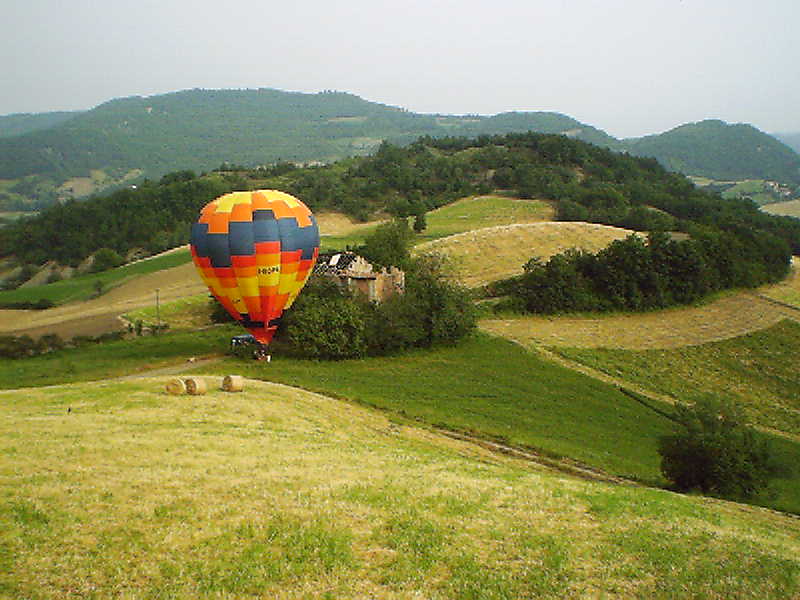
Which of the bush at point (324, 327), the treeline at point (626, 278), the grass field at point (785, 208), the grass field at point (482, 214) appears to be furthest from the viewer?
the grass field at point (785, 208)

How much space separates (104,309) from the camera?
2156 inches

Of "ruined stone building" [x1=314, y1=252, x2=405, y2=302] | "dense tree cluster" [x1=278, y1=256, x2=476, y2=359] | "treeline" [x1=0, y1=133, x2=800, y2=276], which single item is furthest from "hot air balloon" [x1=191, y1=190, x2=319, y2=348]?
"treeline" [x1=0, y1=133, x2=800, y2=276]

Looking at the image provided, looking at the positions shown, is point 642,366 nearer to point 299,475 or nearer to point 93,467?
point 299,475

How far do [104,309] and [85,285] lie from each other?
60.6 feet

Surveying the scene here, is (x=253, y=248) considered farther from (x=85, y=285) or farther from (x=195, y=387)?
(x=85, y=285)

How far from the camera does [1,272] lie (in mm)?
109312

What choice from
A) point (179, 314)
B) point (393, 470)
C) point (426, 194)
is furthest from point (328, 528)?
point (426, 194)

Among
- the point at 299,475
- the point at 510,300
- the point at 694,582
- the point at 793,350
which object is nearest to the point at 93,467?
the point at 299,475

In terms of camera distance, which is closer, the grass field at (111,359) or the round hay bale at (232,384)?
the round hay bale at (232,384)

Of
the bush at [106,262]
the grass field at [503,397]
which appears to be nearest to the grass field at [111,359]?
the grass field at [503,397]

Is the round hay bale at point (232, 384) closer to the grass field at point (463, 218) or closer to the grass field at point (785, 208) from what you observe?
the grass field at point (463, 218)

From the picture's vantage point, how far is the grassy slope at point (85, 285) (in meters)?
65.4

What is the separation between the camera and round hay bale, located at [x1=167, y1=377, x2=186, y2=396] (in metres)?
23.9

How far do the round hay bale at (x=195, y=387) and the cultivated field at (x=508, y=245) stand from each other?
123 ft
